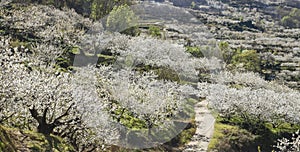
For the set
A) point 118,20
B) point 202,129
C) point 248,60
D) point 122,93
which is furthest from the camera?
point 248,60

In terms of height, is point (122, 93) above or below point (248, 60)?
above

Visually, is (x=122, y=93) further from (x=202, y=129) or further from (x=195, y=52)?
(x=195, y=52)

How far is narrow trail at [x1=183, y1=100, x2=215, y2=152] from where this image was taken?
126 ft

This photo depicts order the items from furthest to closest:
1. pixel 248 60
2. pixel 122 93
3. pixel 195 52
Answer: pixel 248 60 → pixel 195 52 → pixel 122 93

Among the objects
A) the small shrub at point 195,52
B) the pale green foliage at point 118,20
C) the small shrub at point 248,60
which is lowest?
the small shrub at point 248,60

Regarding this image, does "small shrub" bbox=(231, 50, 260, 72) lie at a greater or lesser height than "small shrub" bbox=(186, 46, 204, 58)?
lesser

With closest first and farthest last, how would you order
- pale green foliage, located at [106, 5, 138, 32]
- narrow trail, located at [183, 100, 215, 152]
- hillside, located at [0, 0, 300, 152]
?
hillside, located at [0, 0, 300, 152], narrow trail, located at [183, 100, 215, 152], pale green foliage, located at [106, 5, 138, 32]

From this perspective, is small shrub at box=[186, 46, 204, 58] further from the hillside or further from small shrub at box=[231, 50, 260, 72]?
small shrub at box=[231, 50, 260, 72]

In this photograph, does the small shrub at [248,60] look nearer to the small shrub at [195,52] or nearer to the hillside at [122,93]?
the hillside at [122,93]

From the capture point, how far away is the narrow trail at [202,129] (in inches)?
1512

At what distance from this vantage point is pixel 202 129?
4428 centimetres

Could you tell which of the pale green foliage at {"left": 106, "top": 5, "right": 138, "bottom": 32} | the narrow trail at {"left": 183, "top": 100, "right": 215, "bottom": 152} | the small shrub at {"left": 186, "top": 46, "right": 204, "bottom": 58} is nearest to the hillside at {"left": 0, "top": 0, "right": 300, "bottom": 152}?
the narrow trail at {"left": 183, "top": 100, "right": 215, "bottom": 152}

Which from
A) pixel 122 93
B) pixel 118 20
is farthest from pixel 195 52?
pixel 122 93

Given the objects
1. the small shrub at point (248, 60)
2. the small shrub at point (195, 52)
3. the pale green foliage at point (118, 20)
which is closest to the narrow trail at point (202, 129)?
the small shrub at point (195, 52)
